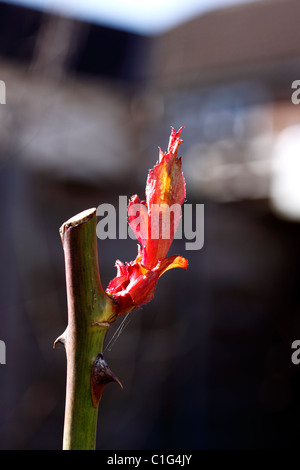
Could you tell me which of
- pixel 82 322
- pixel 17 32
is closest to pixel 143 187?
pixel 17 32

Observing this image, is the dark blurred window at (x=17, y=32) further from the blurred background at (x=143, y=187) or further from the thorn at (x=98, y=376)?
the thorn at (x=98, y=376)

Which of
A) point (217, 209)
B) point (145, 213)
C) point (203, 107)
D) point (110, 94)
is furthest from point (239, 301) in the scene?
point (145, 213)

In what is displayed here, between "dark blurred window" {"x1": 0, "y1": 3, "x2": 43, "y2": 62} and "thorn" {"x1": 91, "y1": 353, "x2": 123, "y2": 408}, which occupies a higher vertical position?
"dark blurred window" {"x1": 0, "y1": 3, "x2": 43, "y2": 62}

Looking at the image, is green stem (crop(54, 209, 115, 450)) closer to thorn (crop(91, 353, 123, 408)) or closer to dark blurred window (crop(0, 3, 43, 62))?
thorn (crop(91, 353, 123, 408))

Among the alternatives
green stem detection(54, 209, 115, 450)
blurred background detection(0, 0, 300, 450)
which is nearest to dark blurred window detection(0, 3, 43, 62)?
blurred background detection(0, 0, 300, 450)

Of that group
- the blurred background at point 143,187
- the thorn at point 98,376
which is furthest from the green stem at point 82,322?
the blurred background at point 143,187

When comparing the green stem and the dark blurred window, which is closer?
the green stem

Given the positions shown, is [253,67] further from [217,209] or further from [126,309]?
[126,309]
